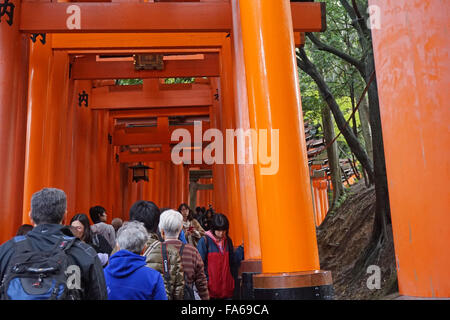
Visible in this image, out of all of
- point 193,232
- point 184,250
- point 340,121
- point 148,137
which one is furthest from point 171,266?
point 148,137

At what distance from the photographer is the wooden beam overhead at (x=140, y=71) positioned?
29.2 ft

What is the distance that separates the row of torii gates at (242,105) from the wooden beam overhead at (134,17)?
0.05ft

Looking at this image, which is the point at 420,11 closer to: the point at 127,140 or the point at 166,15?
the point at 166,15

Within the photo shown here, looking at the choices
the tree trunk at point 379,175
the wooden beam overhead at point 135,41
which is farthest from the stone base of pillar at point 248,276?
the wooden beam overhead at point 135,41

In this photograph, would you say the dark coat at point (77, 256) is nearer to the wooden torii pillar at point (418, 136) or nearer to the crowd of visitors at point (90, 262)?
the crowd of visitors at point (90, 262)

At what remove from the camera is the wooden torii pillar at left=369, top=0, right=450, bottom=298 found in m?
1.97

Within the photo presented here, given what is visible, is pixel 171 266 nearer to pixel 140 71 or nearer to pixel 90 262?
pixel 90 262

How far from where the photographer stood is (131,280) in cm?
234

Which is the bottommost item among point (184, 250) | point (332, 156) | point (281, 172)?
point (184, 250)

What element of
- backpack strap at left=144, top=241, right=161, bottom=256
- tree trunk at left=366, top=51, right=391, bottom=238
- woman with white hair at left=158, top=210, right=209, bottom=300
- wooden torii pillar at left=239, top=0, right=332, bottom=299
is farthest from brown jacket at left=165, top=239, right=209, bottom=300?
tree trunk at left=366, top=51, right=391, bottom=238

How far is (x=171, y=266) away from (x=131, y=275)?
1.32ft

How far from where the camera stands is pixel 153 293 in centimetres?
235
